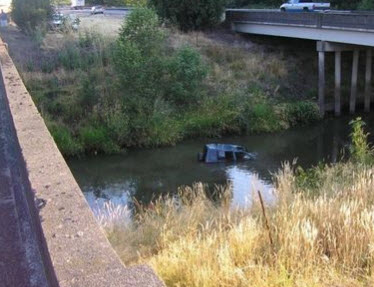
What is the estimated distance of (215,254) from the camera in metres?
4.82

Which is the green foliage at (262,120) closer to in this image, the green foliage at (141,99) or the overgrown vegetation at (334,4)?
the green foliage at (141,99)

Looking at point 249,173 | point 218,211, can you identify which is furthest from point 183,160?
point 218,211

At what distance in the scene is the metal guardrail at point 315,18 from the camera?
22172mm

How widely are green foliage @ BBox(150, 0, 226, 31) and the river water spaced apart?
36.1ft

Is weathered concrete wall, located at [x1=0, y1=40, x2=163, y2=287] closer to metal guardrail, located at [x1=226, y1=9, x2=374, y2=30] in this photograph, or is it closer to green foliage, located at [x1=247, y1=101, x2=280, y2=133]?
green foliage, located at [x1=247, y1=101, x2=280, y2=133]

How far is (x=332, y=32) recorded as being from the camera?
24.5 metres

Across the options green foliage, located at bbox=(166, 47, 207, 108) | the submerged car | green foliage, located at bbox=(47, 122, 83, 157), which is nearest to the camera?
the submerged car

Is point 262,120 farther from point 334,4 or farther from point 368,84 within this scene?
point 334,4

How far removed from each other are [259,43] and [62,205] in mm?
29711

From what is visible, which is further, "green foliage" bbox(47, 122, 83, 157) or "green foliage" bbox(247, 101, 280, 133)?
"green foliage" bbox(247, 101, 280, 133)

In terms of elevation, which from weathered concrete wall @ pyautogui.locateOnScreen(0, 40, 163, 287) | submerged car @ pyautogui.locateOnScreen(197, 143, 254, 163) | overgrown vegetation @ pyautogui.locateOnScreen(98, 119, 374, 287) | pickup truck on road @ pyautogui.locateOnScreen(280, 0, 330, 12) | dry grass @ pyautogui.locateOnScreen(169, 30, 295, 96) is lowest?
submerged car @ pyautogui.locateOnScreen(197, 143, 254, 163)

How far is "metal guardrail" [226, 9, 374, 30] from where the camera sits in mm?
Result: 22172

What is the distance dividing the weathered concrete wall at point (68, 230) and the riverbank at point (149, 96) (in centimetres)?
1571

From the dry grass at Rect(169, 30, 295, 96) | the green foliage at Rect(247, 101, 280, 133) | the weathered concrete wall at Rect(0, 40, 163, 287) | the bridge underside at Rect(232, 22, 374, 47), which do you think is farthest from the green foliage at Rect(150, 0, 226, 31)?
the weathered concrete wall at Rect(0, 40, 163, 287)
